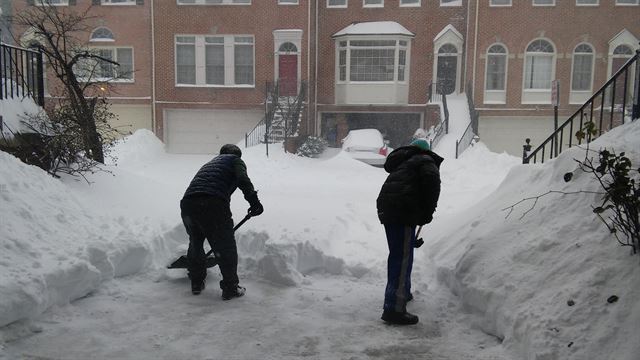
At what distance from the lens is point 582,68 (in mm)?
26312

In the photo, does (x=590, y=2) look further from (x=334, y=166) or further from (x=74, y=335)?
(x=74, y=335)

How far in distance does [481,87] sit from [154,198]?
2101 cm

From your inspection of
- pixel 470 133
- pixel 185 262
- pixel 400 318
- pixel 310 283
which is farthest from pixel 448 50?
pixel 400 318

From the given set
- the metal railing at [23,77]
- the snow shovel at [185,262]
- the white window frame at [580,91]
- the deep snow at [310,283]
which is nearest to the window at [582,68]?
the white window frame at [580,91]

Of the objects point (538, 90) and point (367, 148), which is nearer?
point (367, 148)

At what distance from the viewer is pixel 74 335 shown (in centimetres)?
471

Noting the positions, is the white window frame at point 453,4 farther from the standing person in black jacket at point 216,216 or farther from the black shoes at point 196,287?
the black shoes at point 196,287

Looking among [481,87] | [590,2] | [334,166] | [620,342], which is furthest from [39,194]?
[590,2]

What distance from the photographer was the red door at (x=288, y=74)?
26422mm

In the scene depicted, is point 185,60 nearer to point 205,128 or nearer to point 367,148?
point 205,128

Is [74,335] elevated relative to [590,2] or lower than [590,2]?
lower

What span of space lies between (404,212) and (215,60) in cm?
2312

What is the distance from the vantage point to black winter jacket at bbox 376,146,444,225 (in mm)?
5199

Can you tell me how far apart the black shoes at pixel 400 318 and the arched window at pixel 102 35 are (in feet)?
84.2
